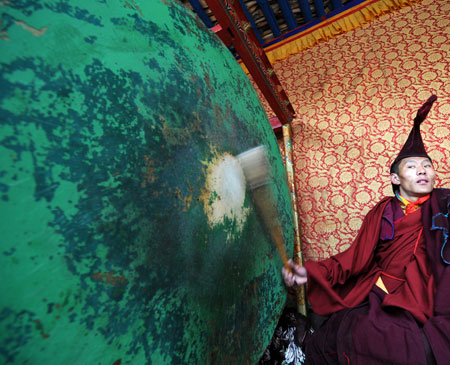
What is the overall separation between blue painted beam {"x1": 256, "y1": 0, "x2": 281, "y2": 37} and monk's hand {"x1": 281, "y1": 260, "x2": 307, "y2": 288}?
3.13m

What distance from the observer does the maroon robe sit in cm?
104

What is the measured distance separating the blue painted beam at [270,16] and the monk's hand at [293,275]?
3.13 metres

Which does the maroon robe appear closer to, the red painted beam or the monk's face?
the monk's face

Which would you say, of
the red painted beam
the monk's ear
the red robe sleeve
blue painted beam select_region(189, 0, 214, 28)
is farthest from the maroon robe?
blue painted beam select_region(189, 0, 214, 28)

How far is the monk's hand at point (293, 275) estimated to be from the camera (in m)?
1.01

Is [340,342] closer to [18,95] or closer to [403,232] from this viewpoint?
[403,232]

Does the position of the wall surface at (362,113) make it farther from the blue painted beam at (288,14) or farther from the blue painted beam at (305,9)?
the blue painted beam at (288,14)

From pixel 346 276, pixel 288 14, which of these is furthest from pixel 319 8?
pixel 346 276

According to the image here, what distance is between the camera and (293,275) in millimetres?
1134

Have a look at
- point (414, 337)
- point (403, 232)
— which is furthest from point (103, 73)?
point (403, 232)

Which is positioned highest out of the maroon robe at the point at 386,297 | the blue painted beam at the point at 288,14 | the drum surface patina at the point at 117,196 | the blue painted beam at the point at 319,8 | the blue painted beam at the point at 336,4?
the blue painted beam at the point at 288,14

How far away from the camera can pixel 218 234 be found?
2.18 feet

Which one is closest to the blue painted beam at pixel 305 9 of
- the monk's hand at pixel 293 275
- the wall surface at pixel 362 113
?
the wall surface at pixel 362 113

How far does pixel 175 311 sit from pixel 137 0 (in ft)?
2.38
